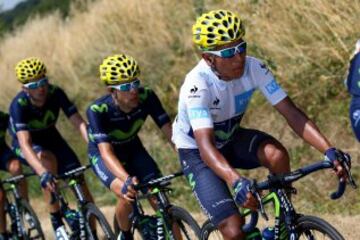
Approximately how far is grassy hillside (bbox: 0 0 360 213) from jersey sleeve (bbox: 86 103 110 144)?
121 inches

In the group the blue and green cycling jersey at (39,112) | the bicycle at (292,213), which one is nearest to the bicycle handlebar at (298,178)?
the bicycle at (292,213)

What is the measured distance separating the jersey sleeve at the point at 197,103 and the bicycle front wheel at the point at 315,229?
2.83 ft

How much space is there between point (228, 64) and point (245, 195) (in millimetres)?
1025

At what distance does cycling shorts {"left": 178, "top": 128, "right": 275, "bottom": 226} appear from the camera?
506 cm

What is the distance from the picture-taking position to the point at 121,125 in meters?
6.84

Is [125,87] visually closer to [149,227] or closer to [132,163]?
[132,163]

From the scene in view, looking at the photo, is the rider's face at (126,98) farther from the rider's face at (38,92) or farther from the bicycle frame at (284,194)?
the bicycle frame at (284,194)

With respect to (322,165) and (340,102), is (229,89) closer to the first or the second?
(322,165)

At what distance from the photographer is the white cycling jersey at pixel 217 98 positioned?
5.00 meters

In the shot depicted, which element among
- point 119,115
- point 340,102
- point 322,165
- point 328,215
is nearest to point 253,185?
point 322,165

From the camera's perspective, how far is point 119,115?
6793mm

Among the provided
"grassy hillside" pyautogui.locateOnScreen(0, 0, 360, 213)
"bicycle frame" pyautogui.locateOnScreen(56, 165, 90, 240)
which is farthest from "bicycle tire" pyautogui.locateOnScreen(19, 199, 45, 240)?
"grassy hillside" pyautogui.locateOnScreen(0, 0, 360, 213)

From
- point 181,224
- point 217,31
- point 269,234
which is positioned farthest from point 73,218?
point 217,31

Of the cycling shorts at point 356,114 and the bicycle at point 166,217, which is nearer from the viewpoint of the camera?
the cycling shorts at point 356,114
